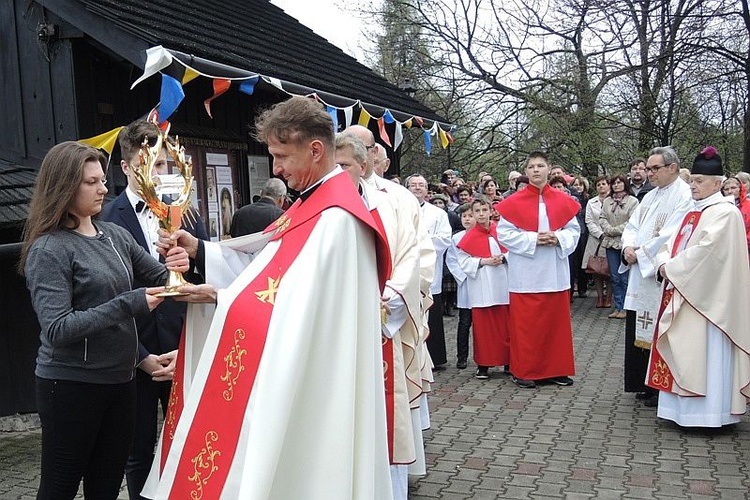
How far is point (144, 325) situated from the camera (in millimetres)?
3760

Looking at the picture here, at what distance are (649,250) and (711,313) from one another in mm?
828

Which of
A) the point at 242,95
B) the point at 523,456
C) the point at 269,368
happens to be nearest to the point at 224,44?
the point at 242,95

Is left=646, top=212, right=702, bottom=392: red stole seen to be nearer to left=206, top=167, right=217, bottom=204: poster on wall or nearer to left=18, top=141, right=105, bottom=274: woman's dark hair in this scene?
left=206, top=167, right=217, bottom=204: poster on wall

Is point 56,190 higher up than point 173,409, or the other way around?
point 56,190

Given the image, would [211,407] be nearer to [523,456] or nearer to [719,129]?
[523,456]

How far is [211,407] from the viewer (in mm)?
2773

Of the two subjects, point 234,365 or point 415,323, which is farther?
point 415,323

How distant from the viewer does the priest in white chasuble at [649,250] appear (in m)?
6.41

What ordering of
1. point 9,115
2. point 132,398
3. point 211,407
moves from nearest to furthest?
1. point 211,407
2. point 132,398
3. point 9,115

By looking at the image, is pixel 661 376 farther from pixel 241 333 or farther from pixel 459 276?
pixel 241 333

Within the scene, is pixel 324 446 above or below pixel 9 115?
below

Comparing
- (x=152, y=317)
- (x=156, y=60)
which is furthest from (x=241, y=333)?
(x=156, y=60)

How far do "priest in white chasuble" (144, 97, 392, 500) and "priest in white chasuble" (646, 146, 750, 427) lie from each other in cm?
364

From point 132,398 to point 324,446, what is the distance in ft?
3.35
